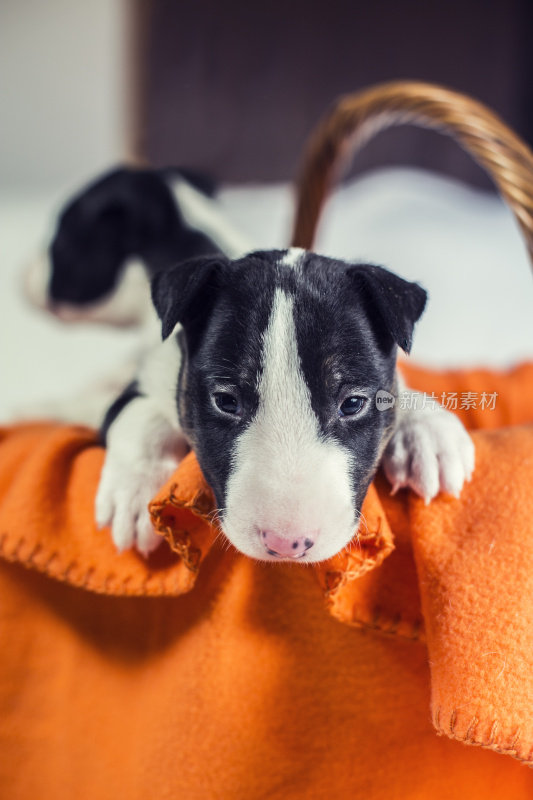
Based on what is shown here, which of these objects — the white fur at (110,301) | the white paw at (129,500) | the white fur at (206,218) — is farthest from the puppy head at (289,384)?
the white fur at (110,301)

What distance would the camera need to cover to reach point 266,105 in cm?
304

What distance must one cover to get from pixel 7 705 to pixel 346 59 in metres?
2.78

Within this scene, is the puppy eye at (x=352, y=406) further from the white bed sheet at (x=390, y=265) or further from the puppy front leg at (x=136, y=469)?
the white bed sheet at (x=390, y=265)

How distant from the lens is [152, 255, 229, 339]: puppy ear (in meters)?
0.90

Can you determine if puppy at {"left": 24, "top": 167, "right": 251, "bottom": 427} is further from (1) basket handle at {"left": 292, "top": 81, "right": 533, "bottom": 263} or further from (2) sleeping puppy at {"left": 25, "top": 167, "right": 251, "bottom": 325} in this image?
(1) basket handle at {"left": 292, "top": 81, "right": 533, "bottom": 263}

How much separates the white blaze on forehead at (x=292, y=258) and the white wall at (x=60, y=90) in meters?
2.31

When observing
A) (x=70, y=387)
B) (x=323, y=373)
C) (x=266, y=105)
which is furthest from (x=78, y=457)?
(x=266, y=105)

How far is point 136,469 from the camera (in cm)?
101

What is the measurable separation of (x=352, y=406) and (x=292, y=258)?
→ 22 cm

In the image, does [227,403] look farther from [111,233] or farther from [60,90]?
[60,90]

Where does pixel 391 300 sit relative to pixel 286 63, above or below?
above

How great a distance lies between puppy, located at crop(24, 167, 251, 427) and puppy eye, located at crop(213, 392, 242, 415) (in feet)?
2.65

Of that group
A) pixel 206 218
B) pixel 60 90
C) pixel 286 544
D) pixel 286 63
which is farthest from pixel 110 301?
pixel 60 90

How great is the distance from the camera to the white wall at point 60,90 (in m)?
3.10
